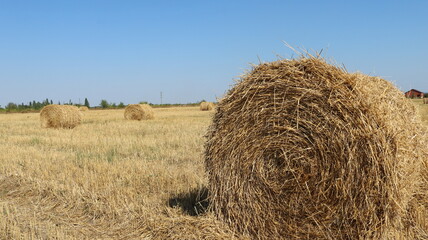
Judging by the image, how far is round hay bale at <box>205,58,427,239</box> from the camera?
141 inches

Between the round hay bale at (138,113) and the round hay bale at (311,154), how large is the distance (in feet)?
65.0

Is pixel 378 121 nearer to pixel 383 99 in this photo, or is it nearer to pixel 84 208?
pixel 383 99

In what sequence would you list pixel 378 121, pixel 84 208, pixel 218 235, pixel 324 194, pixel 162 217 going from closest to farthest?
pixel 378 121
pixel 324 194
pixel 218 235
pixel 162 217
pixel 84 208

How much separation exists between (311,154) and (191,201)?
220 centimetres

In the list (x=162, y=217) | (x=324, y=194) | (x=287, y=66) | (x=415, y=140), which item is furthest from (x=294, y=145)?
(x=162, y=217)

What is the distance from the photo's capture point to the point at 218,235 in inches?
166

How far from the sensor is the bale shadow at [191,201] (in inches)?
201

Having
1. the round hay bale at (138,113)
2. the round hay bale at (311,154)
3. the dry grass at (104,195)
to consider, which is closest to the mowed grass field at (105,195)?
the dry grass at (104,195)

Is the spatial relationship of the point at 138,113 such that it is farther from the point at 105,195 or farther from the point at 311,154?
the point at 311,154

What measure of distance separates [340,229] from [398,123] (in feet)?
4.01

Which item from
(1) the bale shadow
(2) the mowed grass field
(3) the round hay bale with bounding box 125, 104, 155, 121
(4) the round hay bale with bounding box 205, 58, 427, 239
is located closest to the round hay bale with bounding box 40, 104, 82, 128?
(3) the round hay bale with bounding box 125, 104, 155, 121

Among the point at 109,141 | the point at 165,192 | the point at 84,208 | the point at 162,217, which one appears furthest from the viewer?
the point at 109,141

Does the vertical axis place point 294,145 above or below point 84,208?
above

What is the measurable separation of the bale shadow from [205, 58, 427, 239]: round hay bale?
0.66 metres
